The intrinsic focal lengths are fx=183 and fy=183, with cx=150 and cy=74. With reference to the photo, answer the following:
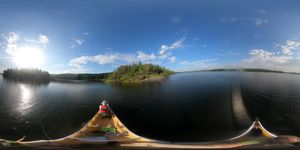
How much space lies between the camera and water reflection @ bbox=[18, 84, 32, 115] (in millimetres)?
3345

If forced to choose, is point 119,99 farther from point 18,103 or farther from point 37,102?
point 18,103

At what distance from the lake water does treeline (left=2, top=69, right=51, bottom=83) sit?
186mm

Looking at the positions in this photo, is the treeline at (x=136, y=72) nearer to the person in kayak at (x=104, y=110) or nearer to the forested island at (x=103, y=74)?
the forested island at (x=103, y=74)

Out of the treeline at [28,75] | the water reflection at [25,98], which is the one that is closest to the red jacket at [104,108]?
the treeline at [28,75]

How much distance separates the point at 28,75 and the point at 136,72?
5.47ft

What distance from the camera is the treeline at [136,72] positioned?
8.89 ft

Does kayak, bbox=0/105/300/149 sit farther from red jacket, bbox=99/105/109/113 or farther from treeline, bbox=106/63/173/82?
treeline, bbox=106/63/173/82

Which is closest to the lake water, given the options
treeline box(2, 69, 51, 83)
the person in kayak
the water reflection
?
the water reflection

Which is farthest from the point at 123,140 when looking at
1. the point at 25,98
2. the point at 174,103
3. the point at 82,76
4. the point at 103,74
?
the point at 25,98

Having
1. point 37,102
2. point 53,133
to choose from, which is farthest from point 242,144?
point 37,102

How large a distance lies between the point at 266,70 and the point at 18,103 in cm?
463

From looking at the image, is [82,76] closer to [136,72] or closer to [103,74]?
[103,74]

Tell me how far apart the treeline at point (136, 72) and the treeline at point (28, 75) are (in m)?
0.94

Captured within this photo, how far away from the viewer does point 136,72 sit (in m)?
2.84
